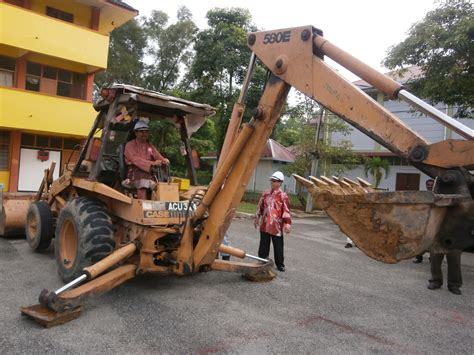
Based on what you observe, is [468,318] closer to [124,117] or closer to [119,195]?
[119,195]

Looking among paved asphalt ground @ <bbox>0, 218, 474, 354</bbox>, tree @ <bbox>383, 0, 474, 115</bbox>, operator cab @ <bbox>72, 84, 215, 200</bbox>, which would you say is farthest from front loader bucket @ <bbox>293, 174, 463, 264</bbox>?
tree @ <bbox>383, 0, 474, 115</bbox>

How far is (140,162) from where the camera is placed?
538cm

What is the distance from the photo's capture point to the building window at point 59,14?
1702 centimetres

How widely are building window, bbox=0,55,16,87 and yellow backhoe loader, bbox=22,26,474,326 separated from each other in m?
11.5

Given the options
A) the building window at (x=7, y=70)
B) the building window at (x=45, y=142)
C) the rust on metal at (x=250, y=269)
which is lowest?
the rust on metal at (x=250, y=269)

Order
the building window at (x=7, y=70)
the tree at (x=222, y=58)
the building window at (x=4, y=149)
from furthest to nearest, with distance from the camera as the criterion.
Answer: the tree at (x=222, y=58)
the building window at (x=4, y=149)
the building window at (x=7, y=70)

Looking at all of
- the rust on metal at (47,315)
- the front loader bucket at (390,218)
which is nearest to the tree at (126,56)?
the rust on metal at (47,315)

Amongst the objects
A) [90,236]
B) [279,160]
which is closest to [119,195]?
[90,236]

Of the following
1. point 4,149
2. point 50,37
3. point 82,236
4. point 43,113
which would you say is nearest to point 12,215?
point 82,236

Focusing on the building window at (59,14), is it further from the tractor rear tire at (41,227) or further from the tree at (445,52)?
the tree at (445,52)

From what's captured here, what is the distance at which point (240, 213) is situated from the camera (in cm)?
1470

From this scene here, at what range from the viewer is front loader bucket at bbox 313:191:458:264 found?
282cm

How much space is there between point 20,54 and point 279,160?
731 inches

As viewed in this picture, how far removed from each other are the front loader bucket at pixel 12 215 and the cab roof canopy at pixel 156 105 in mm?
3196
